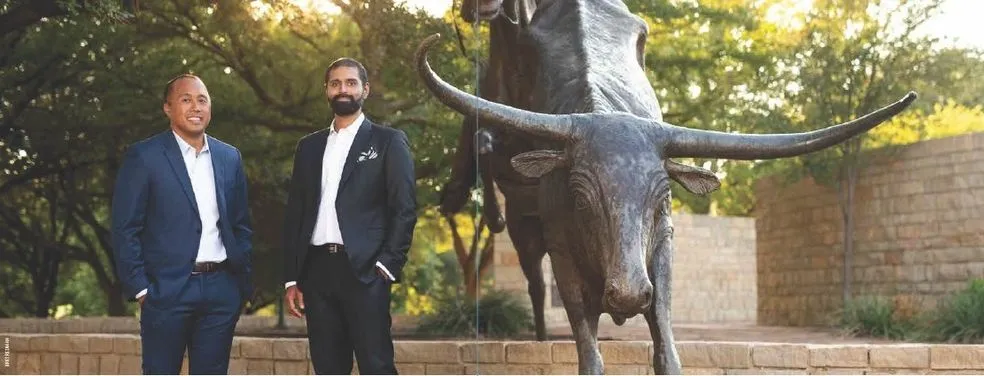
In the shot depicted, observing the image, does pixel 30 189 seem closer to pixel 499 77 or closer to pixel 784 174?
pixel 784 174

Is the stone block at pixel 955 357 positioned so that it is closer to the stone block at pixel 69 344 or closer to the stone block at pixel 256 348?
the stone block at pixel 256 348

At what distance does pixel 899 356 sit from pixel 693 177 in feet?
11.5

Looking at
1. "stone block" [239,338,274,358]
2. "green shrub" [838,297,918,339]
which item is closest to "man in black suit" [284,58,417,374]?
"stone block" [239,338,274,358]

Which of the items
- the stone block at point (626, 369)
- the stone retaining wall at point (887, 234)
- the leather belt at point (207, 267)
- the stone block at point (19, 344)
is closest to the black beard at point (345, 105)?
the leather belt at point (207, 267)

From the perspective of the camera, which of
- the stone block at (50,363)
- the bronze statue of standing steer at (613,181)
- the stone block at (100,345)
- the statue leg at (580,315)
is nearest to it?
the bronze statue of standing steer at (613,181)

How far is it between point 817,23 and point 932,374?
1096cm

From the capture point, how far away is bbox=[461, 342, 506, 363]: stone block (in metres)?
8.95

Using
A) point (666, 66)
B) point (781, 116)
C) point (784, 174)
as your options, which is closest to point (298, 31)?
point (666, 66)

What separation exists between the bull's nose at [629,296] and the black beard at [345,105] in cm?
133

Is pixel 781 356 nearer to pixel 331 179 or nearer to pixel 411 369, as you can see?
pixel 411 369

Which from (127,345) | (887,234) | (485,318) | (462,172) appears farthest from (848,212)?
(127,345)

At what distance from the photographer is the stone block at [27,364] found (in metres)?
10.4

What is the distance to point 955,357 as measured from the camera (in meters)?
8.75

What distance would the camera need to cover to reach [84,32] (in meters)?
15.2
